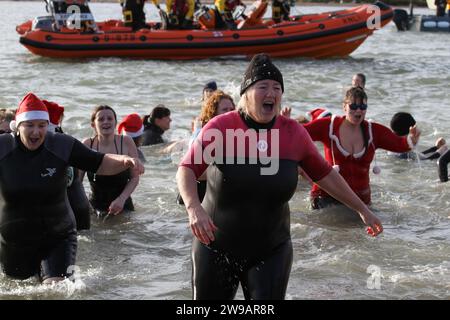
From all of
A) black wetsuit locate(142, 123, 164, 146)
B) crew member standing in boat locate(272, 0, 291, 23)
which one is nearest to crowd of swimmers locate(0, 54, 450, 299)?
black wetsuit locate(142, 123, 164, 146)

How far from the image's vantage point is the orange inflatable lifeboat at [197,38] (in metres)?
20.3

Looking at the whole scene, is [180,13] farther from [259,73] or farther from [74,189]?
[259,73]

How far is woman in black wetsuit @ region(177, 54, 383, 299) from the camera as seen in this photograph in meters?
4.07

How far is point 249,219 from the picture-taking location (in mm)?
4148

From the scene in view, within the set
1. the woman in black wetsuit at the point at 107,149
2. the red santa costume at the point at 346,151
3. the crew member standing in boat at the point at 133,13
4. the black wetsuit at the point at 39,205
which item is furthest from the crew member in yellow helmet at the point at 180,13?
the black wetsuit at the point at 39,205

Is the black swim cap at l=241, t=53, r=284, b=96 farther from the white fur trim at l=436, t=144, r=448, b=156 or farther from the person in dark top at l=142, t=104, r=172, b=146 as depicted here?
the person in dark top at l=142, t=104, r=172, b=146

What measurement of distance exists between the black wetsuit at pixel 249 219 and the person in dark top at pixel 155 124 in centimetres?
630

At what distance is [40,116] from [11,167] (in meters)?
0.36

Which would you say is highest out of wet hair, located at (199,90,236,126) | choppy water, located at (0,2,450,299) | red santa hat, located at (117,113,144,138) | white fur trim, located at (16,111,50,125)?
white fur trim, located at (16,111,50,125)

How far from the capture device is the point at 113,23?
22.4 metres

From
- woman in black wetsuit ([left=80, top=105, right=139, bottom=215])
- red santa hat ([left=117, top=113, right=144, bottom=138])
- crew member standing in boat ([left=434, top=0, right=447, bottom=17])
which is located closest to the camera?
woman in black wetsuit ([left=80, top=105, right=139, bottom=215])

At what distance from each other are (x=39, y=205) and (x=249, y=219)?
5.34 ft

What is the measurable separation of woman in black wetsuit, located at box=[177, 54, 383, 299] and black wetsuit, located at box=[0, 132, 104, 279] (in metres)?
1.20

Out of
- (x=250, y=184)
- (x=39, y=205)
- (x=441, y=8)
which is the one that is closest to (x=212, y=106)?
(x=39, y=205)
